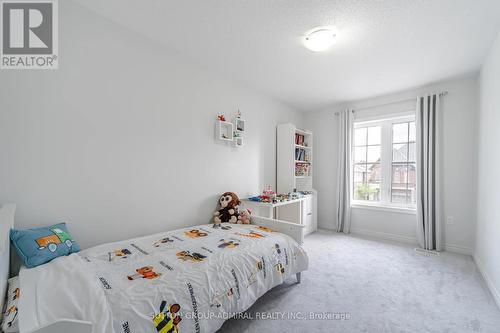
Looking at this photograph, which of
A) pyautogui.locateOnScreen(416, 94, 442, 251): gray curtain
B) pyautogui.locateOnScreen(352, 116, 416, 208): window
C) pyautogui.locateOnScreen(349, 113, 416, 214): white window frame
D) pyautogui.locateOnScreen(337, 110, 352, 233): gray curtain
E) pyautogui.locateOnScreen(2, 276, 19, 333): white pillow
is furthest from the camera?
pyautogui.locateOnScreen(337, 110, 352, 233): gray curtain

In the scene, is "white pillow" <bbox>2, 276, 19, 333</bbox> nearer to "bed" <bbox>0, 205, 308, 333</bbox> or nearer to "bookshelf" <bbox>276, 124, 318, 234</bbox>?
"bed" <bbox>0, 205, 308, 333</bbox>

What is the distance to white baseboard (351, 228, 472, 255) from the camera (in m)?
3.04

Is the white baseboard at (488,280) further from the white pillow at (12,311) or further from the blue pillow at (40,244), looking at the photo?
the blue pillow at (40,244)

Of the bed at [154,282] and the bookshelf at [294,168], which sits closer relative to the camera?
the bed at [154,282]

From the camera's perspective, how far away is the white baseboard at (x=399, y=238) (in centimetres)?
304

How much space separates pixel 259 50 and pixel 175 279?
90.1 inches

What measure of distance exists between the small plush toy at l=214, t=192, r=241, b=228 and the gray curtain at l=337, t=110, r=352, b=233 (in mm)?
2217

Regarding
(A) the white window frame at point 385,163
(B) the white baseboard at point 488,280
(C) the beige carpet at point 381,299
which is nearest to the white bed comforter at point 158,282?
(C) the beige carpet at point 381,299

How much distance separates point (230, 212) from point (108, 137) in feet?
5.02

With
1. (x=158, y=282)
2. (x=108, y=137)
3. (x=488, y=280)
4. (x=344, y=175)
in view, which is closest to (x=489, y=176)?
(x=488, y=280)

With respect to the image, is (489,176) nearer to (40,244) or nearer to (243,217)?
(243,217)

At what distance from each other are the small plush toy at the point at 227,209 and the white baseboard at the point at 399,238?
2.54 meters

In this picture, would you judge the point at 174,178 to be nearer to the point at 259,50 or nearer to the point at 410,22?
the point at 259,50

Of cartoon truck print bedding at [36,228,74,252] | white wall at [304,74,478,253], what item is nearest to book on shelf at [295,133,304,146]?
white wall at [304,74,478,253]
